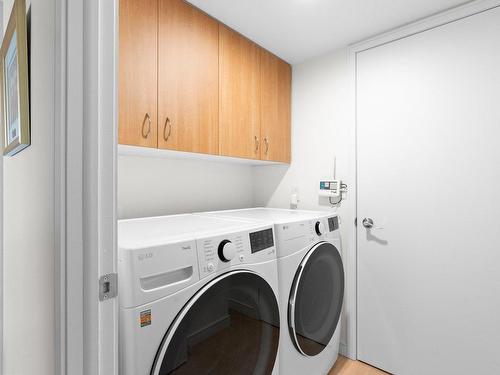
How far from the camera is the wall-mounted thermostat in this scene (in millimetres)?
1956

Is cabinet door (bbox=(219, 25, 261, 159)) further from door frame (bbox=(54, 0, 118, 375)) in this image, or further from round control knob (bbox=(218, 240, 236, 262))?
door frame (bbox=(54, 0, 118, 375))

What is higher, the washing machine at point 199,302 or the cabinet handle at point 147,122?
A: the cabinet handle at point 147,122

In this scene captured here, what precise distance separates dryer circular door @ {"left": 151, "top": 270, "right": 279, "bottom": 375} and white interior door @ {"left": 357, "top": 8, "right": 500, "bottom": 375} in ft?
3.27

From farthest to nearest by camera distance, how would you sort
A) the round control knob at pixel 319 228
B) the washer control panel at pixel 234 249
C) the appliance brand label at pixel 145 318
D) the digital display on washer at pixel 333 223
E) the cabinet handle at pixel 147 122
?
1. the digital display on washer at pixel 333 223
2. the round control knob at pixel 319 228
3. the cabinet handle at pixel 147 122
4. the washer control panel at pixel 234 249
5. the appliance brand label at pixel 145 318

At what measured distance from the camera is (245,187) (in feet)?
7.97

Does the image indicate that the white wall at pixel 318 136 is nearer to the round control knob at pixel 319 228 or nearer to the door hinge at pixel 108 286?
the round control knob at pixel 319 228

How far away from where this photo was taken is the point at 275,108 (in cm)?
208

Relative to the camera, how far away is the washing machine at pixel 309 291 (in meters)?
1.31

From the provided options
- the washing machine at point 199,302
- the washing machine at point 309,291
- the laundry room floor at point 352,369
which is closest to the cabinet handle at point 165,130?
the washing machine at point 199,302

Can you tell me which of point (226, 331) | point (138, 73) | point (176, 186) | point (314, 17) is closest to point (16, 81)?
point (138, 73)

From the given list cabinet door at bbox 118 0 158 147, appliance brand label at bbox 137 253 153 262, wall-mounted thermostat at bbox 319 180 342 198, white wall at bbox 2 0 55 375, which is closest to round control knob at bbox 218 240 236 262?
appliance brand label at bbox 137 253 153 262

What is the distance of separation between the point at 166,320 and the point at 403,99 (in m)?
1.80

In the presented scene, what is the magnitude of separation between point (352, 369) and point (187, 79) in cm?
208

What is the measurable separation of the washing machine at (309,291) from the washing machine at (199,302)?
0.31ft
